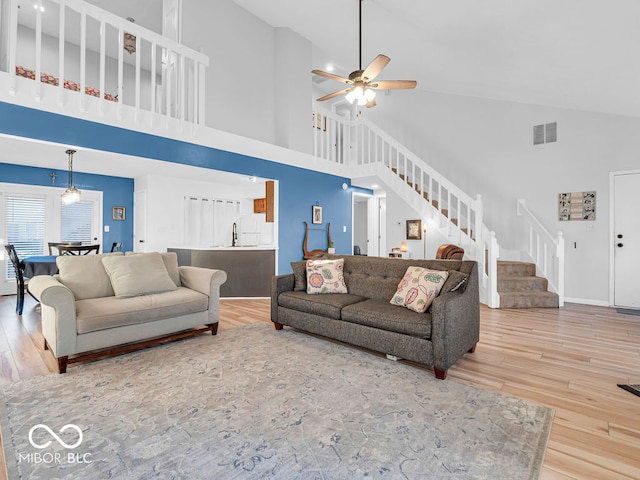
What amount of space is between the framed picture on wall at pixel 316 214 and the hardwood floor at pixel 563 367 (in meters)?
2.45

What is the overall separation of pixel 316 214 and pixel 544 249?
4.13 m

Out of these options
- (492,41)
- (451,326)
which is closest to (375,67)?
(492,41)

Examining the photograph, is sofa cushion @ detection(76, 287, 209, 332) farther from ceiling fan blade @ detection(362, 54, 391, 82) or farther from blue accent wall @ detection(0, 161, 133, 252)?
blue accent wall @ detection(0, 161, 133, 252)

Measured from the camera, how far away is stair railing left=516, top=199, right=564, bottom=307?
519 centimetres

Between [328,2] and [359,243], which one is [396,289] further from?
[359,243]

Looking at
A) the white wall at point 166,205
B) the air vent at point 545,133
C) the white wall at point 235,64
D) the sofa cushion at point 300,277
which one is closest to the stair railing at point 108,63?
the white wall at point 235,64

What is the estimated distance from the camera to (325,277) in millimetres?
3729

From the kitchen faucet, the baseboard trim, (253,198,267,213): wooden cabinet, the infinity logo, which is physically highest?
(253,198,267,213): wooden cabinet

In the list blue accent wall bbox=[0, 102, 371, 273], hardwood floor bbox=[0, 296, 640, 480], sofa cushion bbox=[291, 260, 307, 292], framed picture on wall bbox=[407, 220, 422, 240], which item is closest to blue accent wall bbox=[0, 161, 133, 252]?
blue accent wall bbox=[0, 102, 371, 273]

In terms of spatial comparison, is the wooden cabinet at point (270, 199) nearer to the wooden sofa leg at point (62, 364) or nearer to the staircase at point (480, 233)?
the staircase at point (480, 233)

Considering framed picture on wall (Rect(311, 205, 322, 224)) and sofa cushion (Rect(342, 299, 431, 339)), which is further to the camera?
framed picture on wall (Rect(311, 205, 322, 224))

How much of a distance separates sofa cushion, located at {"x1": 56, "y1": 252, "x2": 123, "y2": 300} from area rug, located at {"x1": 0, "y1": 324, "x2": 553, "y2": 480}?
769 mm

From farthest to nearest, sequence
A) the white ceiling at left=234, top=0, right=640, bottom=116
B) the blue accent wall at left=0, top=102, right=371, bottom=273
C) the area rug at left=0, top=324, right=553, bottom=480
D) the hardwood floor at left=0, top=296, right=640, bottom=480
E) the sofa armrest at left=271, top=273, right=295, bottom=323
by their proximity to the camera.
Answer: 1. the sofa armrest at left=271, top=273, right=295, bottom=323
2. the blue accent wall at left=0, top=102, right=371, bottom=273
3. the white ceiling at left=234, top=0, right=640, bottom=116
4. the hardwood floor at left=0, top=296, right=640, bottom=480
5. the area rug at left=0, top=324, right=553, bottom=480

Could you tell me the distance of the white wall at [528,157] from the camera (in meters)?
5.25
